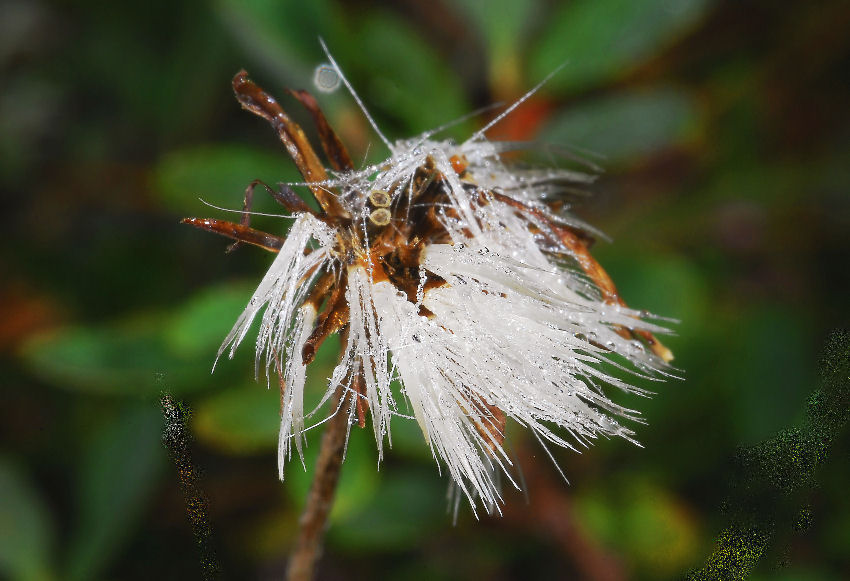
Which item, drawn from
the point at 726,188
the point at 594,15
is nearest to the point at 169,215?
the point at 594,15

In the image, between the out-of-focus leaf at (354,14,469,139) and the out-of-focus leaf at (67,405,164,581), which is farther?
the out-of-focus leaf at (67,405,164,581)

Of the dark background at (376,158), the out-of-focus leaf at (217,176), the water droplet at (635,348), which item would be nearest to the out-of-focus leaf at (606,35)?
the dark background at (376,158)

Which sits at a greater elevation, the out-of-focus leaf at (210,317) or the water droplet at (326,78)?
the water droplet at (326,78)

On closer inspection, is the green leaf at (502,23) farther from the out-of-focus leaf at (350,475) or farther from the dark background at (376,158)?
the out-of-focus leaf at (350,475)

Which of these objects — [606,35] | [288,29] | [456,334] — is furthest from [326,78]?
[456,334]

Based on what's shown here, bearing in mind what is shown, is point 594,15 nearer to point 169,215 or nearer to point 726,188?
point 726,188

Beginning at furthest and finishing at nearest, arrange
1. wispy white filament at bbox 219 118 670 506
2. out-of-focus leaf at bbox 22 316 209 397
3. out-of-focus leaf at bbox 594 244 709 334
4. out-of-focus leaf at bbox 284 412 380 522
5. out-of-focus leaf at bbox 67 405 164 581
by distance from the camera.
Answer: out-of-focus leaf at bbox 67 405 164 581
out-of-focus leaf at bbox 594 244 709 334
out-of-focus leaf at bbox 22 316 209 397
out-of-focus leaf at bbox 284 412 380 522
wispy white filament at bbox 219 118 670 506

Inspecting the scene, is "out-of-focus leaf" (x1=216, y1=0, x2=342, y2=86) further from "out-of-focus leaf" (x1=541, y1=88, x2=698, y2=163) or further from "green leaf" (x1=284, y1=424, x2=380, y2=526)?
"green leaf" (x1=284, y1=424, x2=380, y2=526)

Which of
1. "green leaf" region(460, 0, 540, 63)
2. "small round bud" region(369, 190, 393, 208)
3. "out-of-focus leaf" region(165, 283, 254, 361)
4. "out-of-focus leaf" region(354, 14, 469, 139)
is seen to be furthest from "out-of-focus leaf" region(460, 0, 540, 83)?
"small round bud" region(369, 190, 393, 208)
